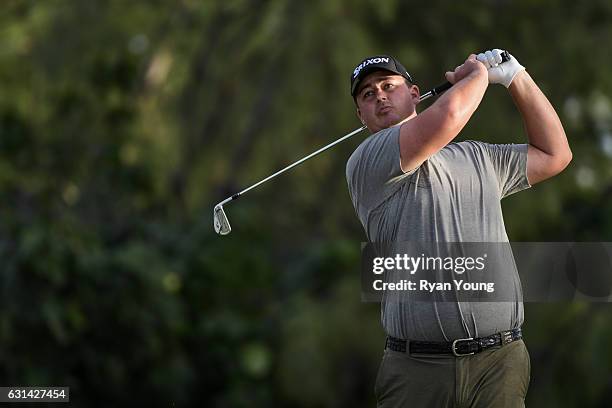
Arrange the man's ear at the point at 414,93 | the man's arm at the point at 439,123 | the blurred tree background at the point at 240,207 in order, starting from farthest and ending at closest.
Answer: the blurred tree background at the point at 240,207
the man's ear at the point at 414,93
the man's arm at the point at 439,123

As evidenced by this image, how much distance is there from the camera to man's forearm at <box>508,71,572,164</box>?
10.4 ft

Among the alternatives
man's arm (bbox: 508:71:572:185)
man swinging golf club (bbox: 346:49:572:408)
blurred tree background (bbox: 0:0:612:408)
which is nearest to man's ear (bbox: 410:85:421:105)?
man swinging golf club (bbox: 346:49:572:408)

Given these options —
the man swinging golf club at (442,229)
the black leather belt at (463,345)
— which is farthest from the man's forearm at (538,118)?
the black leather belt at (463,345)

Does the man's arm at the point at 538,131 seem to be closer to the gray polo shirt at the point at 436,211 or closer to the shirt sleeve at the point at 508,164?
the shirt sleeve at the point at 508,164

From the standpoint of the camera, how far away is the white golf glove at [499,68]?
318 centimetres

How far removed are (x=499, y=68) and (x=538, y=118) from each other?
7.6 inches

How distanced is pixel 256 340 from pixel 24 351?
2493 mm

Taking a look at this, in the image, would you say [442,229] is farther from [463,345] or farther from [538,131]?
[538,131]

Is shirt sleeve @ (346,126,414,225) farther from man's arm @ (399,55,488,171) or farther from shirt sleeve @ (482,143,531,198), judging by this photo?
shirt sleeve @ (482,143,531,198)

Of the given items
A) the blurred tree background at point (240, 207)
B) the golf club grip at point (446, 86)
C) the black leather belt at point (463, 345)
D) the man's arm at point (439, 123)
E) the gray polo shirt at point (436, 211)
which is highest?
the blurred tree background at point (240, 207)

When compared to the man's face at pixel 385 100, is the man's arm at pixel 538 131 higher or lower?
lower

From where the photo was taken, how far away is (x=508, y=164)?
10.4 feet

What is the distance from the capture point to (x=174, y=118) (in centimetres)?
1240

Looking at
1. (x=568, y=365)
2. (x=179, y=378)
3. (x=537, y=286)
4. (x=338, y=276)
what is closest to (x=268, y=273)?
(x=338, y=276)
